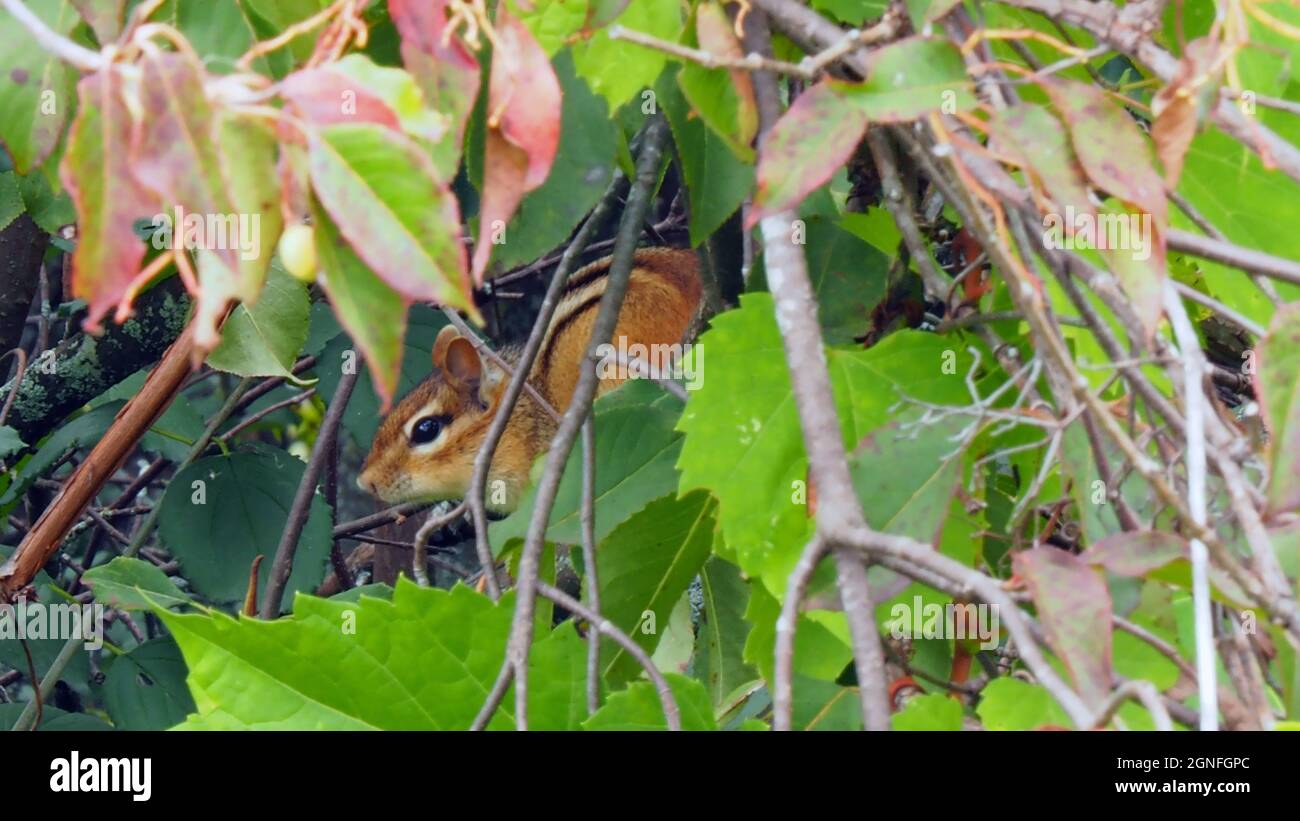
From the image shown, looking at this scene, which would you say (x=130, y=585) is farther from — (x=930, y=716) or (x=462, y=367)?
(x=462, y=367)

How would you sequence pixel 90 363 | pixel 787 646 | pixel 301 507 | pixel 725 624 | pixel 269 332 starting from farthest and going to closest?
pixel 90 363
pixel 301 507
pixel 725 624
pixel 269 332
pixel 787 646

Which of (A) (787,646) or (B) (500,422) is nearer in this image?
(A) (787,646)

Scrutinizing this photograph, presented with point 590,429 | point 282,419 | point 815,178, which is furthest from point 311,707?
point 282,419

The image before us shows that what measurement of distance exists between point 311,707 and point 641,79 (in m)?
0.67

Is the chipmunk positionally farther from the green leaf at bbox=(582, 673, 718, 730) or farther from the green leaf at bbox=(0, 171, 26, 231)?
the green leaf at bbox=(582, 673, 718, 730)

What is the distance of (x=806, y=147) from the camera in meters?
0.92

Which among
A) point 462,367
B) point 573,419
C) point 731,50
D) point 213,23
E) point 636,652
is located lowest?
point 636,652

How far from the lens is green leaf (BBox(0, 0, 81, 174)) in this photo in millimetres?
1200

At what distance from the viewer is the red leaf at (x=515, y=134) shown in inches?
33.8

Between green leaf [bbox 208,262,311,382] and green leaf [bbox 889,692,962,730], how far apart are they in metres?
1.07

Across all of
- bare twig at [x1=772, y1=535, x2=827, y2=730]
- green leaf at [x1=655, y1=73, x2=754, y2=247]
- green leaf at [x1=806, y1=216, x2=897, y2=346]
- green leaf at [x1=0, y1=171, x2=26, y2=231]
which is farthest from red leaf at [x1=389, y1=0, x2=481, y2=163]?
green leaf at [x1=0, y1=171, x2=26, y2=231]

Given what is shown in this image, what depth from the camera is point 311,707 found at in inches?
49.6

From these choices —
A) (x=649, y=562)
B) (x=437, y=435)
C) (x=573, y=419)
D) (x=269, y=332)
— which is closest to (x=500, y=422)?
(x=573, y=419)

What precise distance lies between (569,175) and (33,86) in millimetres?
571
